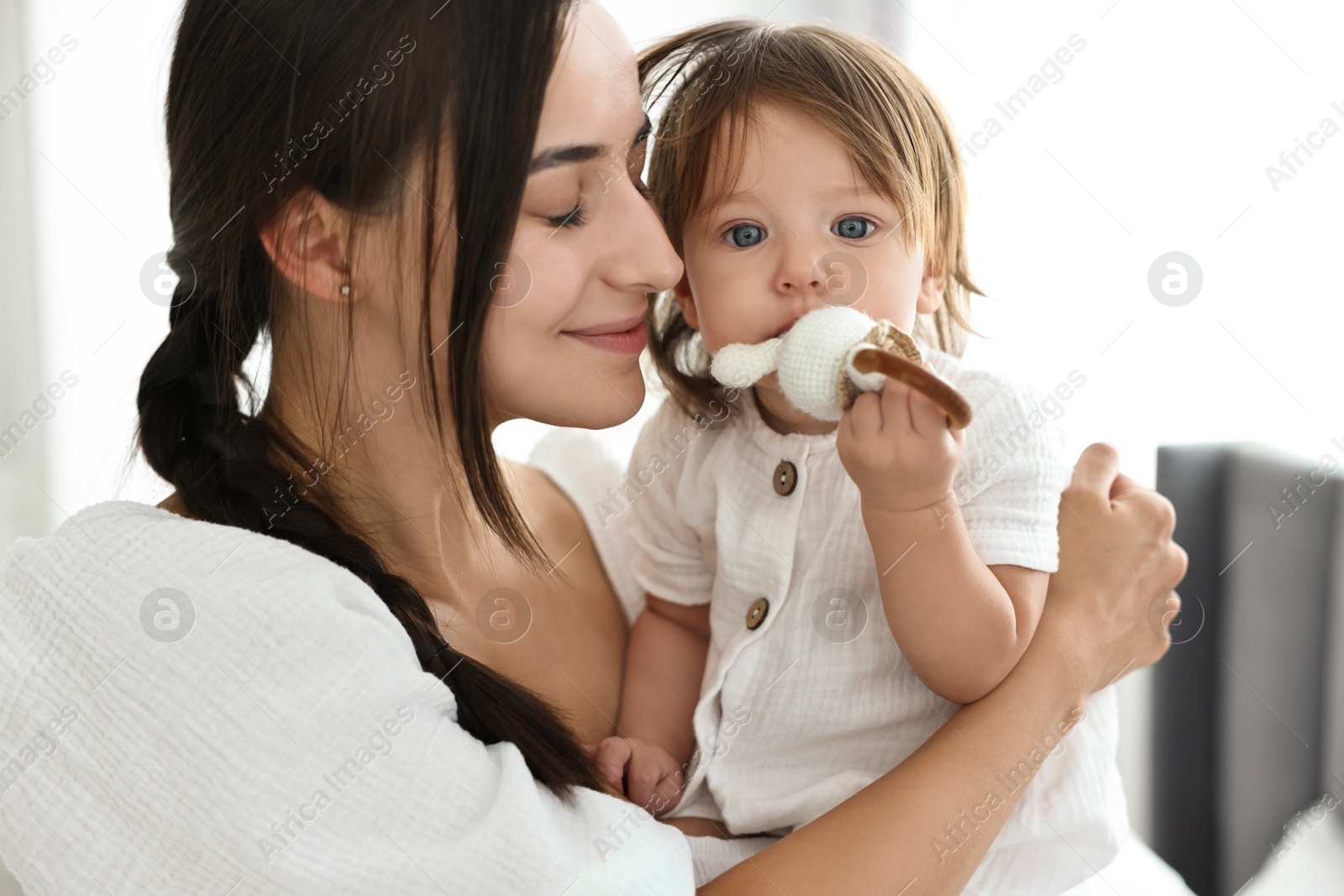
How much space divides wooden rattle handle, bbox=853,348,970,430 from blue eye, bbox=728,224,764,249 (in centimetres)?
29

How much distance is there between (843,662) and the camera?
3.32 ft

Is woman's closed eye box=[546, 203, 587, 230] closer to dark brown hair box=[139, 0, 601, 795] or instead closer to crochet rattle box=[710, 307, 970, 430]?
dark brown hair box=[139, 0, 601, 795]

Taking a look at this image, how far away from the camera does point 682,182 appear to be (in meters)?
1.07

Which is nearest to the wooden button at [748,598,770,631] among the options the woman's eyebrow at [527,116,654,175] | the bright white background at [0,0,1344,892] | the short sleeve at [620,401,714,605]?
the short sleeve at [620,401,714,605]

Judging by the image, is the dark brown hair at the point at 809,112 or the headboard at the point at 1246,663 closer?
the dark brown hair at the point at 809,112

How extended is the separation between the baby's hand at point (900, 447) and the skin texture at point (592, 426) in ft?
0.81

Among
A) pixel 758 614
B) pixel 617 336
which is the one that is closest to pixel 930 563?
pixel 758 614

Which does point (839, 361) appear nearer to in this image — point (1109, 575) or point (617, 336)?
point (617, 336)

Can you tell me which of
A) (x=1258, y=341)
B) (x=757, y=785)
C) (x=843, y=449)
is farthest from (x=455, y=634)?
(x=1258, y=341)

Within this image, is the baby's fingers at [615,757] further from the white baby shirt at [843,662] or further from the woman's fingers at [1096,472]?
the woman's fingers at [1096,472]

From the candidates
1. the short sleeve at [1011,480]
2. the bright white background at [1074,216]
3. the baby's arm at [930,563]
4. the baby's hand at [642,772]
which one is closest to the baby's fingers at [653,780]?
the baby's hand at [642,772]

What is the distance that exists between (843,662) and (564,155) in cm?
56

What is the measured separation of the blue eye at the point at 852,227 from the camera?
3.22ft

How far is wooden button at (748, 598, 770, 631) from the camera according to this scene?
1.04m
